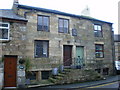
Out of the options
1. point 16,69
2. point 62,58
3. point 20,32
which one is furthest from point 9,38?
point 62,58

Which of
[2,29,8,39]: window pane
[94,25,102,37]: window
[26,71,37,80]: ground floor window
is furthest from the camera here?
[94,25,102,37]: window

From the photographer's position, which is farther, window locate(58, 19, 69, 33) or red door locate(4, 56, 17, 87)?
window locate(58, 19, 69, 33)

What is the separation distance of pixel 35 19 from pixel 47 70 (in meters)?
4.88

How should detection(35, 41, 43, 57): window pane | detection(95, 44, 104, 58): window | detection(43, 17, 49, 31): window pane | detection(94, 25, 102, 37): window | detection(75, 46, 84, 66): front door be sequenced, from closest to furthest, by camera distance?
1. detection(35, 41, 43, 57): window pane
2. detection(43, 17, 49, 31): window pane
3. detection(75, 46, 84, 66): front door
4. detection(95, 44, 104, 58): window
5. detection(94, 25, 102, 37): window

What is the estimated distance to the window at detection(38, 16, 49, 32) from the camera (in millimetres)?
13141

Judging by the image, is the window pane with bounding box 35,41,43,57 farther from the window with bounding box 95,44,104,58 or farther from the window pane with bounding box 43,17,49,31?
the window with bounding box 95,44,104,58

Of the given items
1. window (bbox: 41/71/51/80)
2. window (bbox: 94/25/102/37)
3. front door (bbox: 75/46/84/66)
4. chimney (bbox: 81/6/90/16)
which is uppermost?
chimney (bbox: 81/6/90/16)

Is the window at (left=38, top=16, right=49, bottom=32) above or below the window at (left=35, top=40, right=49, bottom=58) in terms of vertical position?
above

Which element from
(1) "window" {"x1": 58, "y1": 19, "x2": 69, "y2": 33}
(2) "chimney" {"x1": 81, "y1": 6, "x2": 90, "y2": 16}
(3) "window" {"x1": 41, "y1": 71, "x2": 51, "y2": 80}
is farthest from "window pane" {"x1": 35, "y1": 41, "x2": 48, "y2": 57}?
(2) "chimney" {"x1": 81, "y1": 6, "x2": 90, "y2": 16}

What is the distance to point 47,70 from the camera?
42.1 ft

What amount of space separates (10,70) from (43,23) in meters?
5.47

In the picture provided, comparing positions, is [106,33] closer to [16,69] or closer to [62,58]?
[62,58]

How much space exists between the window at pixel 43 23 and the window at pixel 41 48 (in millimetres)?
1276

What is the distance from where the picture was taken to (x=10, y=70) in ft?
33.3
